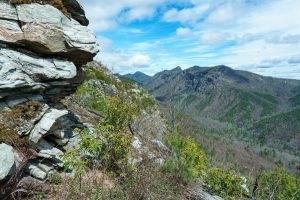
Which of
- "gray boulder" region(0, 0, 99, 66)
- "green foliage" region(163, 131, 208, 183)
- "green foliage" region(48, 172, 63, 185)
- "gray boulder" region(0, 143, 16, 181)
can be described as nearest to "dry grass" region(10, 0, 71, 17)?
"gray boulder" region(0, 0, 99, 66)

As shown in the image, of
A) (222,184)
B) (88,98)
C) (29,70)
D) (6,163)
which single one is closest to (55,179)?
(6,163)

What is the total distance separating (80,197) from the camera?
8.44m

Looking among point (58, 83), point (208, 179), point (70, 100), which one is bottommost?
point (208, 179)

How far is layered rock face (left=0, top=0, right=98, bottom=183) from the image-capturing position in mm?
10211

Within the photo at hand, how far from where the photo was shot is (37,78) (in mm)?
11148

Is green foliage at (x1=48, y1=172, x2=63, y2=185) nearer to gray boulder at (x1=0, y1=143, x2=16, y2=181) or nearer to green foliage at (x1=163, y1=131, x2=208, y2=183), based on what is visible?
gray boulder at (x1=0, y1=143, x2=16, y2=181)

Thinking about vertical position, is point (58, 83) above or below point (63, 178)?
above

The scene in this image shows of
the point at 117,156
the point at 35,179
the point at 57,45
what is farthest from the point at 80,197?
the point at 57,45

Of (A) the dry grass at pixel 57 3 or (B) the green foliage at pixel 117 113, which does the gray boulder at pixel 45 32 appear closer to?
(A) the dry grass at pixel 57 3

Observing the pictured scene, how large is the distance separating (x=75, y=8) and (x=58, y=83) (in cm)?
399

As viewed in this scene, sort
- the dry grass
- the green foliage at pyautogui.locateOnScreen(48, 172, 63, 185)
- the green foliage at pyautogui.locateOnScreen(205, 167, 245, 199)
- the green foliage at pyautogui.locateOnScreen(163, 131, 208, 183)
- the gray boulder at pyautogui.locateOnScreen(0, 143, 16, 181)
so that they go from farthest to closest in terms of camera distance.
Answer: the green foliage at pyautogui.locateOnScreen(205, 167, 245, 199)
the green foliage at pyautogui.locateOnScreen(163, 131, 208, 183)
the dry grass
the green foliage at pyautogui.locateOnScreen(48, 172, 63, 185)
the gray boulder at pyautogui.locateOnScreen(0, 143, 16, 181)

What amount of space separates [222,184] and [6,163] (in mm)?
16264

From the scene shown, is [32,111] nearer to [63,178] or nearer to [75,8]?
[63,178]

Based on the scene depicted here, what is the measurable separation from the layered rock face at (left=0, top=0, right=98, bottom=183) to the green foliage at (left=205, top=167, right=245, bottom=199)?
1150 cm
